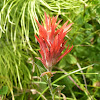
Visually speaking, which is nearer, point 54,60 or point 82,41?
point 54,60

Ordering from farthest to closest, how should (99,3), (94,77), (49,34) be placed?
1. (94,77)
2. (99,3)
3. (49,34)

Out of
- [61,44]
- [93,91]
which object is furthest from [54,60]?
[93,91]

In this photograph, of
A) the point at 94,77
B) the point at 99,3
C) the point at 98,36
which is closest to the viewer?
the point at 99,3

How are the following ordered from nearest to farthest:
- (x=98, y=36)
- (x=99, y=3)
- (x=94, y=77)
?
(x=99, y=3) → (x=94, y=77) → (x=98, y=36)

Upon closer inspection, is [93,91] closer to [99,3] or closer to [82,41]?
[82,41]

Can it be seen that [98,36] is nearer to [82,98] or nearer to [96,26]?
[96,26]

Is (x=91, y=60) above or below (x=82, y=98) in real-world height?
above

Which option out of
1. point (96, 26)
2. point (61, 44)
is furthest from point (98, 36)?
A: point (61, 44)

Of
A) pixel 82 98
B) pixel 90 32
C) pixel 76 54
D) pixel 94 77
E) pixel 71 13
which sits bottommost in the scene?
pixel 82 98

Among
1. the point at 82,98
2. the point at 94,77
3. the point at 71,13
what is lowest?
the point at 82,98
